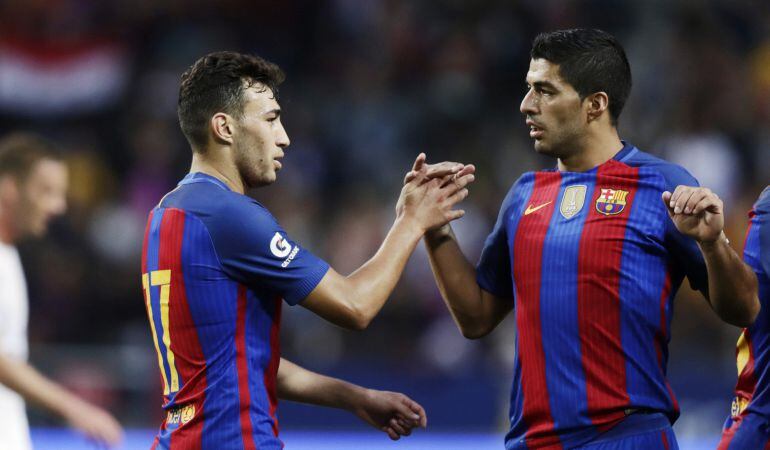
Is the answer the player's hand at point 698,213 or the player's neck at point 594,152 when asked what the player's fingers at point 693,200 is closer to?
the player's hand at point 698,213

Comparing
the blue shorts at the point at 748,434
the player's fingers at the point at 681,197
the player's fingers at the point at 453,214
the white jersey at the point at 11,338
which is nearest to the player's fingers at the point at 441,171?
the player's fingers at the point at 453,214

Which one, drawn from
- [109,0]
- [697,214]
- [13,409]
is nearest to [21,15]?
[109,0]

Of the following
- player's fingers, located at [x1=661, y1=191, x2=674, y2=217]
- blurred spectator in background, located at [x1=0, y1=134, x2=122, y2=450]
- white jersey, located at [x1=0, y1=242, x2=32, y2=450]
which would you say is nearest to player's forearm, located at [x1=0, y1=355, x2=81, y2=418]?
blurred spectator in background, located at [x1=0, y1=134, x2=122, y2=450]

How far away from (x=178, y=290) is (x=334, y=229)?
711cm

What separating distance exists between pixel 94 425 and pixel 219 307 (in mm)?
1103

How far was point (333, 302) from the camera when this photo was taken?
14.0 ft

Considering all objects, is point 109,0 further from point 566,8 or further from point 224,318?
point 224,318

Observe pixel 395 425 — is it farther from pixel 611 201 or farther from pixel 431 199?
pixel 611 201

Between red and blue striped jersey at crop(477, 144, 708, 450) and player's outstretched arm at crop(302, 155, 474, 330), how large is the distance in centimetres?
34

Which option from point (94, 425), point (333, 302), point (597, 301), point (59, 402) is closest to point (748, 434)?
point (597, 301)

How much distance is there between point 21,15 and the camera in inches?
522

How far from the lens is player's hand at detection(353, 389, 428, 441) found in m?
4.70

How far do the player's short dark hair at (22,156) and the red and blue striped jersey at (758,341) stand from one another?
3.59m

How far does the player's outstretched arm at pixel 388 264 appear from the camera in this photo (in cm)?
426
